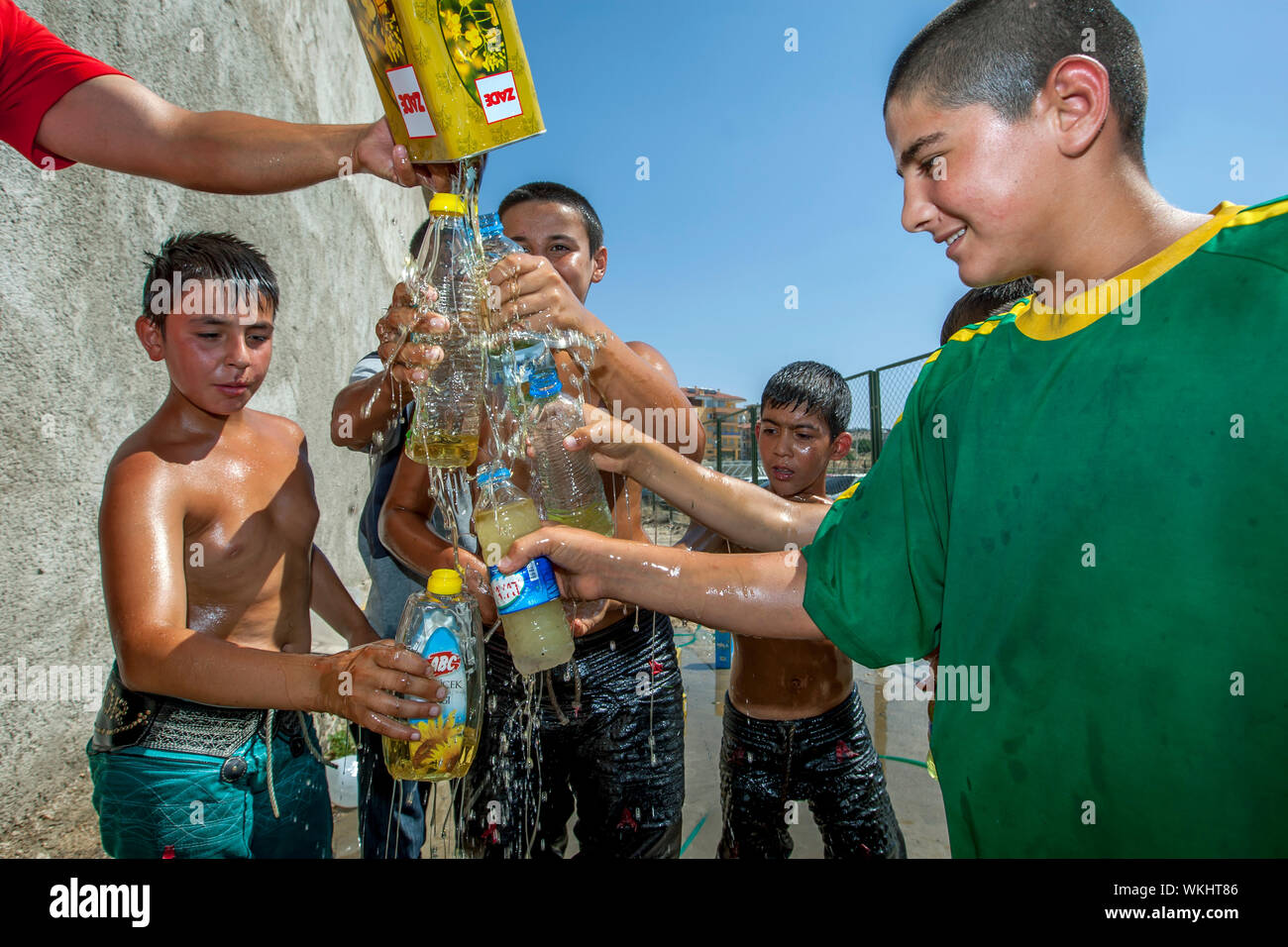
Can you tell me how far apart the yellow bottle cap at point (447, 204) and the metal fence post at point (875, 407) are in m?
→ 7.33

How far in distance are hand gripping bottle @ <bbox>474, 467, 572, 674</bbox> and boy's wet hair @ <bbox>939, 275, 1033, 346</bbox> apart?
5.70ft

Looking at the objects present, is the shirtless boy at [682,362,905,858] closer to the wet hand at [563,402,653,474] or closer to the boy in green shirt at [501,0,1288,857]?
the wet hand at [563,402,653,474]

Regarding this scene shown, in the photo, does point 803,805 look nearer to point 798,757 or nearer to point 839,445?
point 798,757

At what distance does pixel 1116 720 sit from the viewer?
3.23 feet

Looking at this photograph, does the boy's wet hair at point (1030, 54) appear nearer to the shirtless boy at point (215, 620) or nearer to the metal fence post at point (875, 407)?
the shirtless boy at point (215, 620)

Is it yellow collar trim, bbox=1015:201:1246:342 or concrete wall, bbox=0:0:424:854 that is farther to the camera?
concrete wall, bbox=0:0:424:854

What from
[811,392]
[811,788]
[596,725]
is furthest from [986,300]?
[596,725]

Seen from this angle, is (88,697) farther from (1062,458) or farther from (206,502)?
(1062,458)

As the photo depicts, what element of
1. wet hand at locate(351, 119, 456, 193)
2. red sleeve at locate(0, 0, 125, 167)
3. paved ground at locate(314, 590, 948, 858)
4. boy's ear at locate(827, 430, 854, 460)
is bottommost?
paved ground at locate(314, 590, 948, 858)

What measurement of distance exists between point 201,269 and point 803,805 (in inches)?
141

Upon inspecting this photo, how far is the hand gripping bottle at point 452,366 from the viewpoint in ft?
6.88

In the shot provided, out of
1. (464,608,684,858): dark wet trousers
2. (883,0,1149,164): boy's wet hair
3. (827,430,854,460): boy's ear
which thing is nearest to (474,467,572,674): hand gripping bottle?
(464,608,684,858): dark wet trousers

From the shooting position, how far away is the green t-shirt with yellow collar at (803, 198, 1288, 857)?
0.91 m
